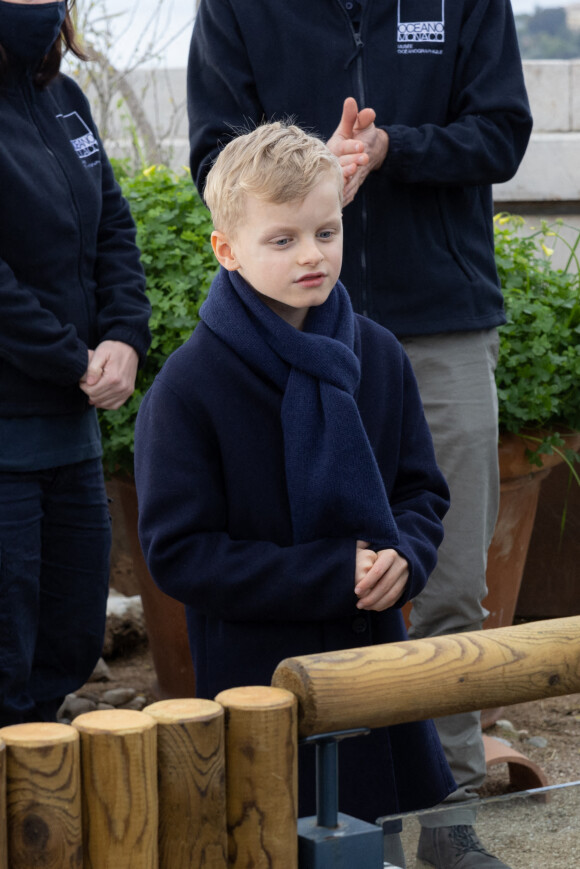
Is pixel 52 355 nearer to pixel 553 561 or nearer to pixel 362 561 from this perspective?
pixel 362 561

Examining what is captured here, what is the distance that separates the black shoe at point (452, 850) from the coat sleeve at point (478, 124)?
1687 millimetres

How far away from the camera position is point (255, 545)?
6.40 feet

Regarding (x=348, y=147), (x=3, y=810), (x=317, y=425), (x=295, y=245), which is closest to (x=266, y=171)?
(x=295, y=245)

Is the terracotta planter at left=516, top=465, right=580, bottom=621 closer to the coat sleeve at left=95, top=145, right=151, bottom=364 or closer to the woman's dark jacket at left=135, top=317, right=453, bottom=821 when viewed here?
the coat sleeve at left=95, top=145, right=151, bottom=364

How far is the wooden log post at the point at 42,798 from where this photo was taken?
112 centimetres

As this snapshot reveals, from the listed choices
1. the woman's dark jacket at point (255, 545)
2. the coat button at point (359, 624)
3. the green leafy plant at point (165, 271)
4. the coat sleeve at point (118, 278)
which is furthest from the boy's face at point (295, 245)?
the green leafy plant at point (165, 271)

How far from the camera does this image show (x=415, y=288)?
2.86 metres

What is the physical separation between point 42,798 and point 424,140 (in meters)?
1.99

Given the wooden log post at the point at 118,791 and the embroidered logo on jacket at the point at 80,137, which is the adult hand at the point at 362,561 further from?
the embroidered logo on jacket at the point at 80,137

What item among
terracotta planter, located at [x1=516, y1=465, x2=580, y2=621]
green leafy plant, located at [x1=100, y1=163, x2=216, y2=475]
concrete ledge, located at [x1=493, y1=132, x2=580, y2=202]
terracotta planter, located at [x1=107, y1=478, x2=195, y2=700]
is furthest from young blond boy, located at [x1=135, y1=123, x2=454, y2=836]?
concrete ledge, located at [x1=493, y1=132, x2=580, y2=202]

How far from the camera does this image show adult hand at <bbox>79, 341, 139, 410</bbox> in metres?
2.78

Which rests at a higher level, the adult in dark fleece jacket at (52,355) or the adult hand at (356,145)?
the adult hand at (356,145)

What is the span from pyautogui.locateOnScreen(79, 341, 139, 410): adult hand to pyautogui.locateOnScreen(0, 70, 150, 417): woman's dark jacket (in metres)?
0.03

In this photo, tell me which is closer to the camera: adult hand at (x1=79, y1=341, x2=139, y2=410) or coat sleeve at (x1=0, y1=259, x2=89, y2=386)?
coat sleeve at (x1=0, y1=259, x2=89, y2=386)
